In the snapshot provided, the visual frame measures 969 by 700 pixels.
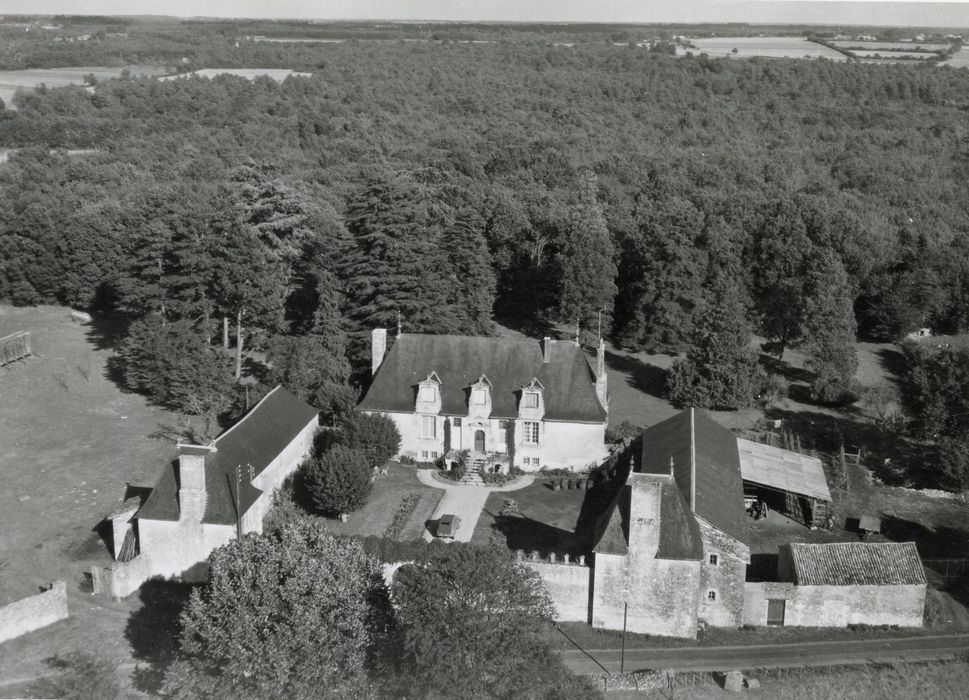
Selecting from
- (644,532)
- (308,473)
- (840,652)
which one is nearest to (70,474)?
(308,473)

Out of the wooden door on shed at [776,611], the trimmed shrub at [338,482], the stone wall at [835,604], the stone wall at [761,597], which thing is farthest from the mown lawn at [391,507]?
the wooden door on shed at [776,611]

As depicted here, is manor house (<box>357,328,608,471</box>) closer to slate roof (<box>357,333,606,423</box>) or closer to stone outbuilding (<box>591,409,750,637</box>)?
slate roof (<box>357,333,606,423</box>)

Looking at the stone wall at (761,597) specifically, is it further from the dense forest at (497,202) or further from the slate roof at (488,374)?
the dense forest at (497,202)

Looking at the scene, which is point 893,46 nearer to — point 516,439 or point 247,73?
point 247,73

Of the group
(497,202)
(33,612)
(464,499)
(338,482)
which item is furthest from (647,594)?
(497,202)

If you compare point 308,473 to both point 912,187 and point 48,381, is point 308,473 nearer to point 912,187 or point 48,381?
point 48,381

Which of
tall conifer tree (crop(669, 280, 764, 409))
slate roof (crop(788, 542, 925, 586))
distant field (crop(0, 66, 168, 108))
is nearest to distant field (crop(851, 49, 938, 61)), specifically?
tall conifer tree (crop(669, 280, 764, 409))
